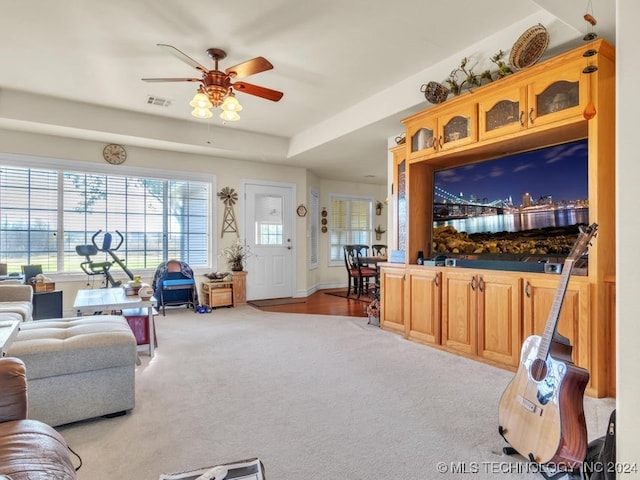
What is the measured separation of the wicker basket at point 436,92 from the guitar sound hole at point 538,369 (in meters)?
2.59

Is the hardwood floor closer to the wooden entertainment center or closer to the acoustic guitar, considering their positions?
the wooden entertainment center

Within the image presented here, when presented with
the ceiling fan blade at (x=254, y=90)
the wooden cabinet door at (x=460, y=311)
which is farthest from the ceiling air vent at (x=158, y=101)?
the wooden cabinet door at (x=460, y=311)

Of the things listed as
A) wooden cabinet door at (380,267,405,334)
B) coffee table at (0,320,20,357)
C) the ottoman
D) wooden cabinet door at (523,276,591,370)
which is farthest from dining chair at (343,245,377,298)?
coffee table at (0,320,20,357)

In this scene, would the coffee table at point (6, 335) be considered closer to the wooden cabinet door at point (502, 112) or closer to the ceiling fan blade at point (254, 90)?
the ceiling fan blade at point (254, 90)

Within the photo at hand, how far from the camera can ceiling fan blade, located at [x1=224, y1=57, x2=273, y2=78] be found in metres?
2.80

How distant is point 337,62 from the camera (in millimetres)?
3512

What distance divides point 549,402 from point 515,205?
79.9 inches

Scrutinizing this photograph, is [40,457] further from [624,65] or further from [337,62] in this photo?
[337,62]

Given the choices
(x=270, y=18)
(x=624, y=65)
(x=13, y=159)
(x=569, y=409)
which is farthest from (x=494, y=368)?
(x=13, y=159)

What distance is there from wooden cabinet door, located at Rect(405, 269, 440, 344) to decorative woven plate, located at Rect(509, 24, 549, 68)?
1916 millimetres

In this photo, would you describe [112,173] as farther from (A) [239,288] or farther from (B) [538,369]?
(B) [538,369]

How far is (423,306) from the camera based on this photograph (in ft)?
12.3

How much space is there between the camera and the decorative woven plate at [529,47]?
2.65m

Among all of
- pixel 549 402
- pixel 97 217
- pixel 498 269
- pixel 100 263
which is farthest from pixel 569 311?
pixel 97 217
